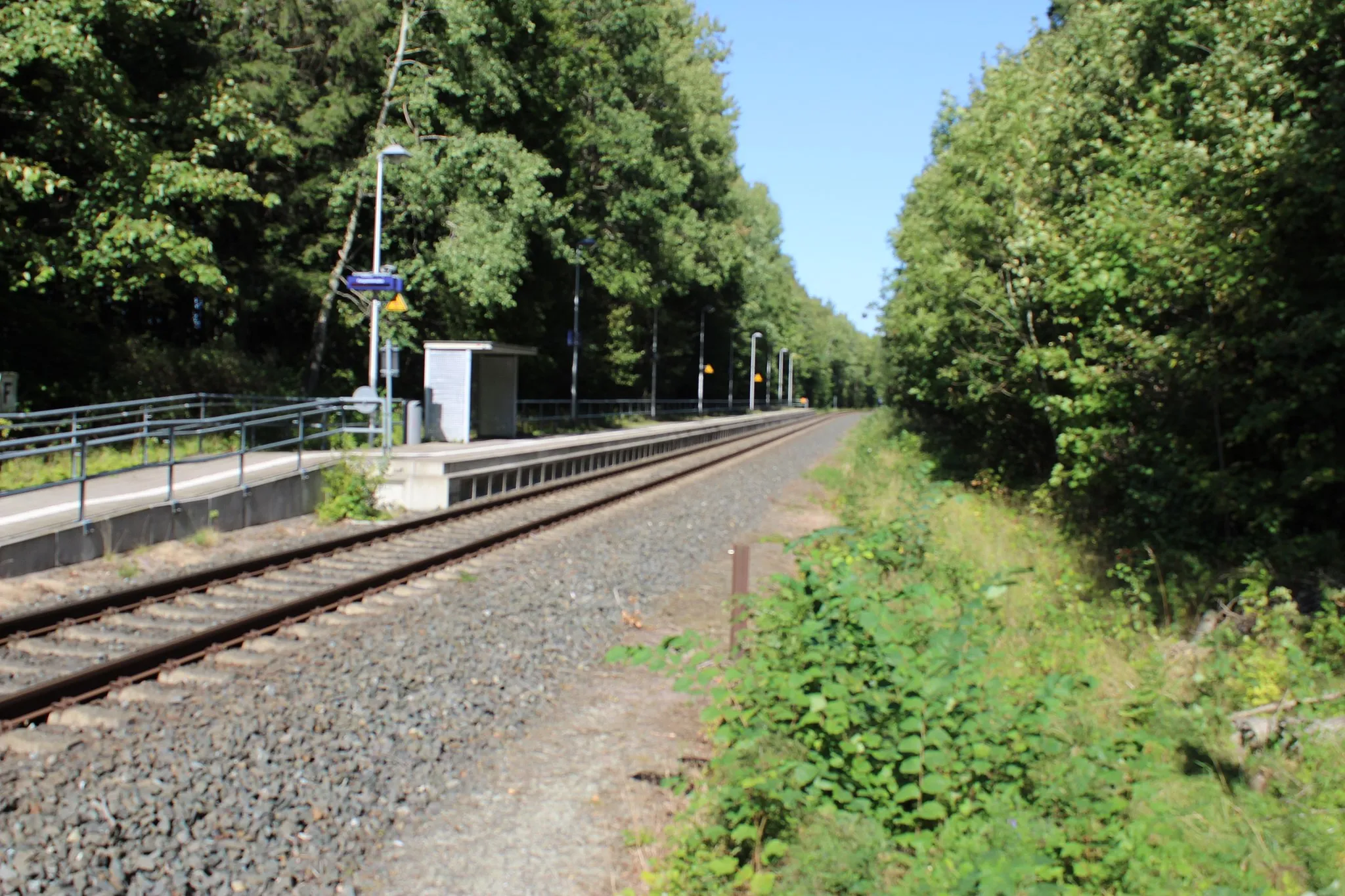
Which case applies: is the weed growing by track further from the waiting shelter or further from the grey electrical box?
the waiting shelter

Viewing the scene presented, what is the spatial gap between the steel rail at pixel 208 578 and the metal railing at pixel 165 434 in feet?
6.25

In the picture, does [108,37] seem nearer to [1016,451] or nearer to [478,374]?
[478,374]

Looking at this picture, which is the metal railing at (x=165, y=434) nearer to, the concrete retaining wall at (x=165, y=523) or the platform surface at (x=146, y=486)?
the platform surface at (x=146, y=486)

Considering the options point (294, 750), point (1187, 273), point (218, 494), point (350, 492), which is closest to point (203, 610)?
point (294, 750)

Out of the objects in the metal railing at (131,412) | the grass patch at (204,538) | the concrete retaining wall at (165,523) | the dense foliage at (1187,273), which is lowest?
the grass patch at (204,538)

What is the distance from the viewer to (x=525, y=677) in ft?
26.4

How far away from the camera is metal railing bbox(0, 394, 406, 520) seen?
39.4ft

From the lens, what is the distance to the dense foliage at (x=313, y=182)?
17.0 metres

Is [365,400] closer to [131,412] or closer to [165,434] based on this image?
[131,412]

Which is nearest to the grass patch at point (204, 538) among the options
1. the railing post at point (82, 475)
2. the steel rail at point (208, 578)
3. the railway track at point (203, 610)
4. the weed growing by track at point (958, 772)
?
the steel rail at point (208, 578)

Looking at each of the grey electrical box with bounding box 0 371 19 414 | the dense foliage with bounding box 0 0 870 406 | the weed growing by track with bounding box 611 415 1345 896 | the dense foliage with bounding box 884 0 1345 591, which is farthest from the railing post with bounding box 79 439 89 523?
the dense foliage with bounding box 884 0 1345 591

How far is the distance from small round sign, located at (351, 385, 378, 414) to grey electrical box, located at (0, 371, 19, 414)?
4994 mm

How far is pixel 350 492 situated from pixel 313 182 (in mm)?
16214

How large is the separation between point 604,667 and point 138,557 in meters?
5.92
